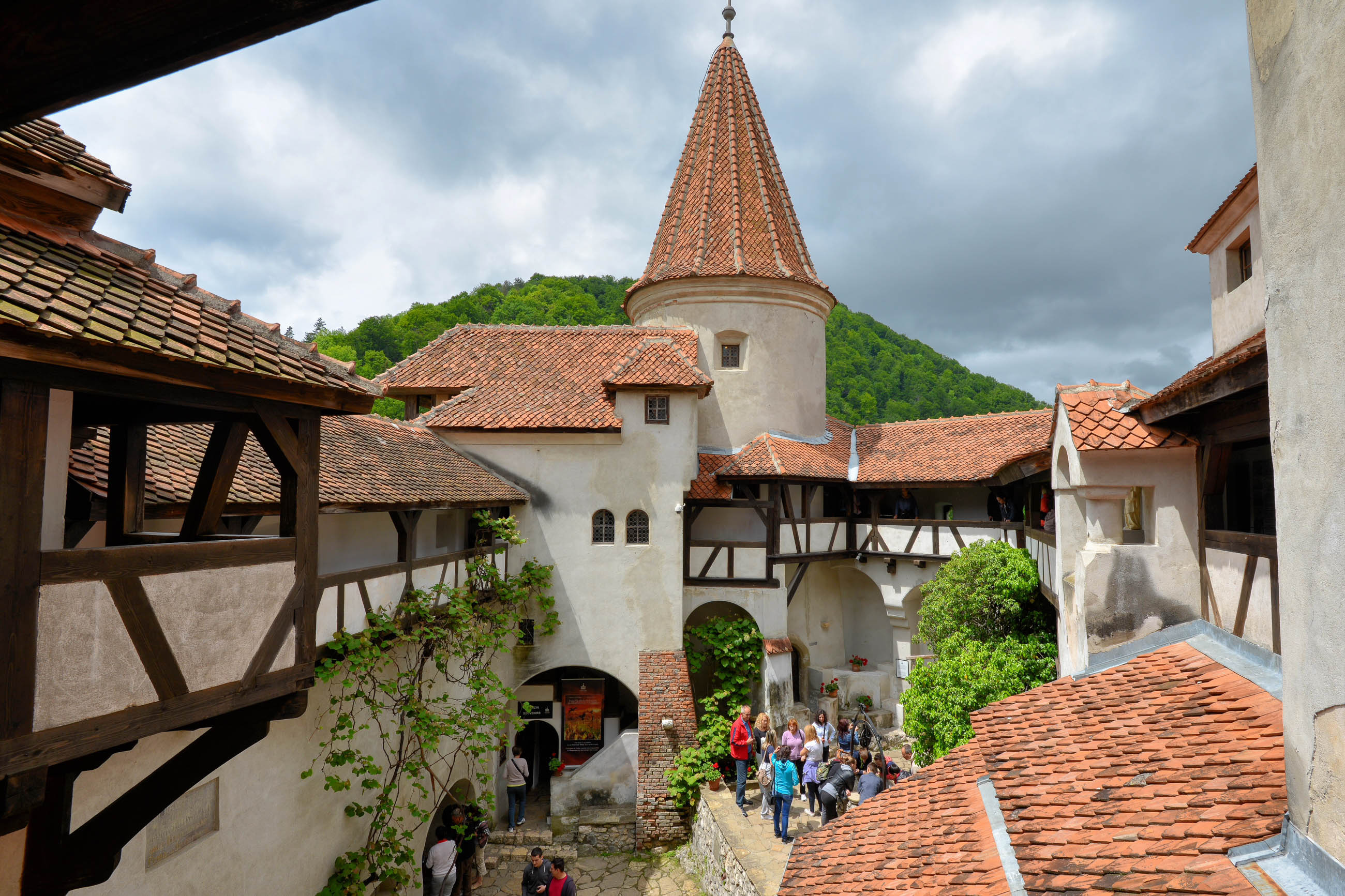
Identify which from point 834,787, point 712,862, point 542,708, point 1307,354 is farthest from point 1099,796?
point 542,708

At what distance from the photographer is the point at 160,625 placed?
395 cm

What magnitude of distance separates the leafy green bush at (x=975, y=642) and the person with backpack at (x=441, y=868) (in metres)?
6.78

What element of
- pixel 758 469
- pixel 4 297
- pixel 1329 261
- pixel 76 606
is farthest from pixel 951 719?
pixel 4 297

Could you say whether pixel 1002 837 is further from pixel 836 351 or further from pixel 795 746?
pixel 836 351

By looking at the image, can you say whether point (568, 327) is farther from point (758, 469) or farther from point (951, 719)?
point (951, 719)

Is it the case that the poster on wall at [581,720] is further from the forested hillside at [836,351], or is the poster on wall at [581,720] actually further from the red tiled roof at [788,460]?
the forested hillside at [836,351]

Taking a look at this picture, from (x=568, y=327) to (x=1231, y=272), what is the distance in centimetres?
1256

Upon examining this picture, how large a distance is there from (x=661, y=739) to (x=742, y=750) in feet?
5.75

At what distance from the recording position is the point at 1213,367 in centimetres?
457

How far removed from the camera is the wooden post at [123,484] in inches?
197

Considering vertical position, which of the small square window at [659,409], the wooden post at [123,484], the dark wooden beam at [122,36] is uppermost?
the small square window at [659,409]

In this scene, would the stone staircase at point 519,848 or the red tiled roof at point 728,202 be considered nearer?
the stone staircase at point 519,848

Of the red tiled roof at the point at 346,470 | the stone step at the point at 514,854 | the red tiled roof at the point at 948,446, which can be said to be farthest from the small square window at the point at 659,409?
the stone step at the point at 514,854

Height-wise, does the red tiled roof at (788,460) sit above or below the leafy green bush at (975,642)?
above
